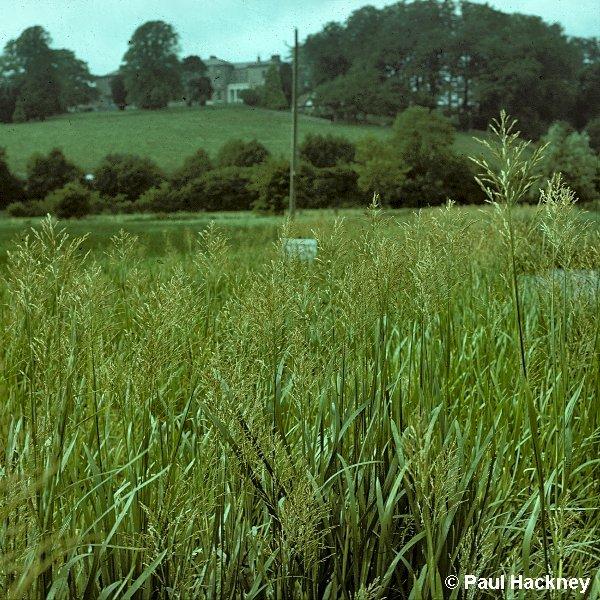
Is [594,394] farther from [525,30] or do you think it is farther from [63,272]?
[525,30]

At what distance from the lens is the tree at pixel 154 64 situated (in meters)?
24.5

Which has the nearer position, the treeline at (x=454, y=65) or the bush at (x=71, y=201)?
the bush at (x=71, y=201)

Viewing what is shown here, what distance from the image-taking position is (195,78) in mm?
26500

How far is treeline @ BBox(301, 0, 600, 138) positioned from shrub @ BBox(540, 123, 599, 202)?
2.12ft

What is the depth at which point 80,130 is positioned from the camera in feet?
99.8

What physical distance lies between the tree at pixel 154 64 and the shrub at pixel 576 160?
38.0ft

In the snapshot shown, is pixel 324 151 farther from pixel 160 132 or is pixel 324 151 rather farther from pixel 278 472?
pixel 278 472

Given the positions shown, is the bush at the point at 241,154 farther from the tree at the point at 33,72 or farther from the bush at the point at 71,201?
the tree at the point at 33,72

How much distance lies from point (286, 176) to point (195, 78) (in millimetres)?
4391

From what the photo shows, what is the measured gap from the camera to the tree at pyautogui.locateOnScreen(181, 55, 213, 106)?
25.4 meters

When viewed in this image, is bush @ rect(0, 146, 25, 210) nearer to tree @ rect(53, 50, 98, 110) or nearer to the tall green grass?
tree @ rect(53, 50, 98, 110)

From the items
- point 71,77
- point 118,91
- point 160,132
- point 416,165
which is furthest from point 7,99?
point 416,165

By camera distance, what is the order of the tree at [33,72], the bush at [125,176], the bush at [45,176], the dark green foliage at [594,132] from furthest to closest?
the dark green foliage at [594,132] < the bush at [125,176] < the bush at [45,176] < the tree at [33,72]

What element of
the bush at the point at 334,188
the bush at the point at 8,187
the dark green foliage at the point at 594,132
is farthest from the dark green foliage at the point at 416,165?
the bush at the point at 8,187
